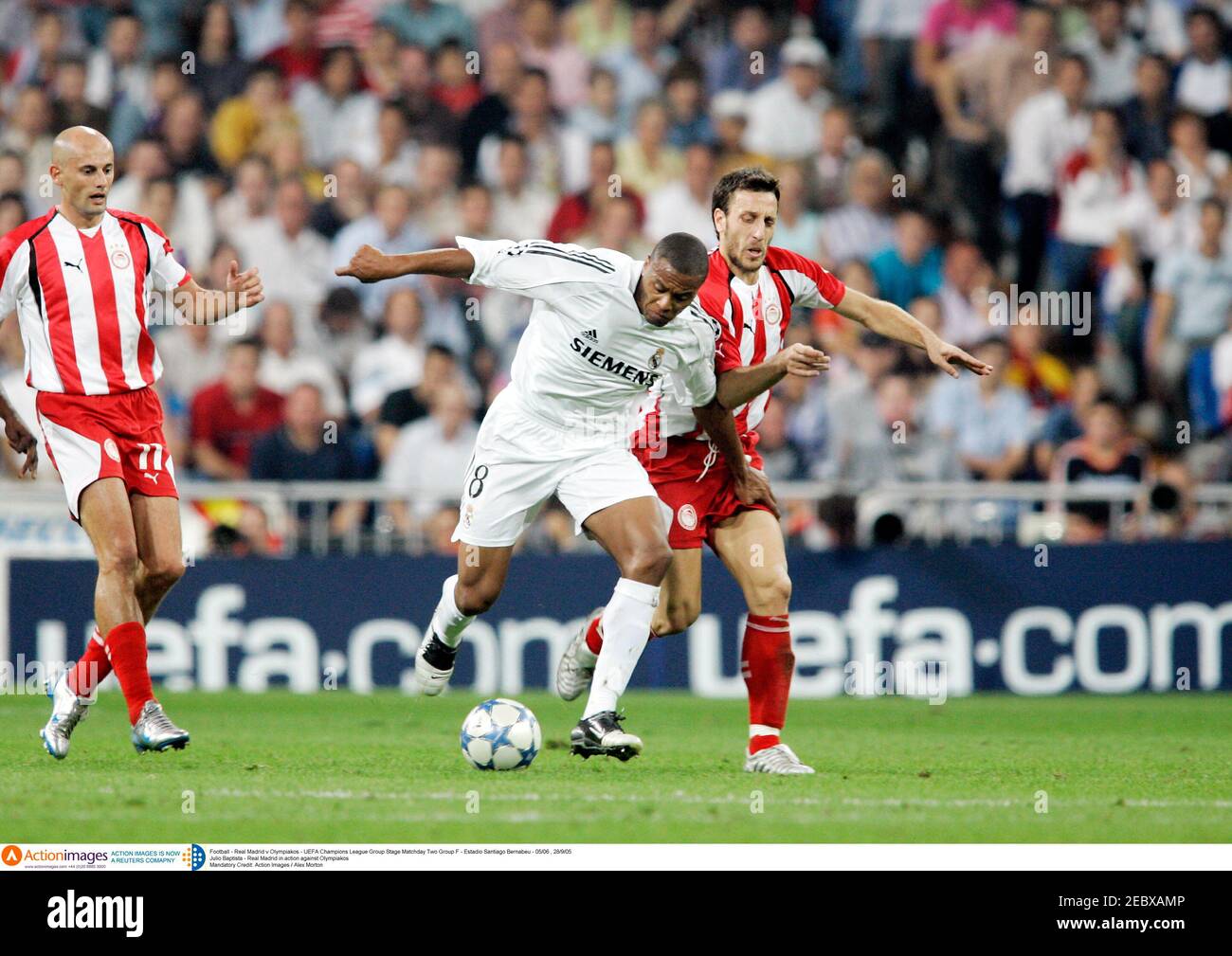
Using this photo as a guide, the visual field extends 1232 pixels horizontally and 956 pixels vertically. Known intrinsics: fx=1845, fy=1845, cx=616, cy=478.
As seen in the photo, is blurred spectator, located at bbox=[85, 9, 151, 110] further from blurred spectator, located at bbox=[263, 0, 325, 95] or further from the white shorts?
the white shorts

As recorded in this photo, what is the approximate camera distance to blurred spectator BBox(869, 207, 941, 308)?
15.2 metres

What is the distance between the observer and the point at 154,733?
765cm

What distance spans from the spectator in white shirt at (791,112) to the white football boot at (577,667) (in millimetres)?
8114

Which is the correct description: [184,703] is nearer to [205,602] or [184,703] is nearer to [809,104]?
[205,602]

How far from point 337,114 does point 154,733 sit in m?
9.77

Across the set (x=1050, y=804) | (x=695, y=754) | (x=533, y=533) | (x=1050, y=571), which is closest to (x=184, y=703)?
(x=533, y=533)

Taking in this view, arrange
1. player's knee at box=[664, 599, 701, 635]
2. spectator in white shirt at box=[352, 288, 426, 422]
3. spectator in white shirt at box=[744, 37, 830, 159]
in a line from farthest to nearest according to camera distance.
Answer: spectator in white shirt at box=[744, 37, 830, 159] → spectator in white shirt at box=[352, 288, 426, 422] → player's knee at box=[664, 599, 701, 635]

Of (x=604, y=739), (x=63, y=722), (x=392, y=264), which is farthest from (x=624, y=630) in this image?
(x=63, y=722)

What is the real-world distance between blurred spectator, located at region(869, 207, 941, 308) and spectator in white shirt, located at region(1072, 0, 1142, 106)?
8.16 ft

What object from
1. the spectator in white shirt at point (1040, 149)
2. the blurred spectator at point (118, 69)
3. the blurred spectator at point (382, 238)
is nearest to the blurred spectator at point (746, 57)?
the spectator in white shirt at point (1040, 149)

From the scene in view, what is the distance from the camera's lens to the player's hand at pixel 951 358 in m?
7.89

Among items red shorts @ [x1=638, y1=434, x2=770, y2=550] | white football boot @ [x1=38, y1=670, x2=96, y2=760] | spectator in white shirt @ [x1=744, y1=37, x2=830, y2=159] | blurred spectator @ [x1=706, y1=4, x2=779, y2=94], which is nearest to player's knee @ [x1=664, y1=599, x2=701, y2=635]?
red shorts @ [x1=638, y1=434, x2=770, y2=550]

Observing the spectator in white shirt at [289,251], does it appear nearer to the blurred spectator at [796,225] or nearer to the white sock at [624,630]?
the blurred spectator at [796,225]
